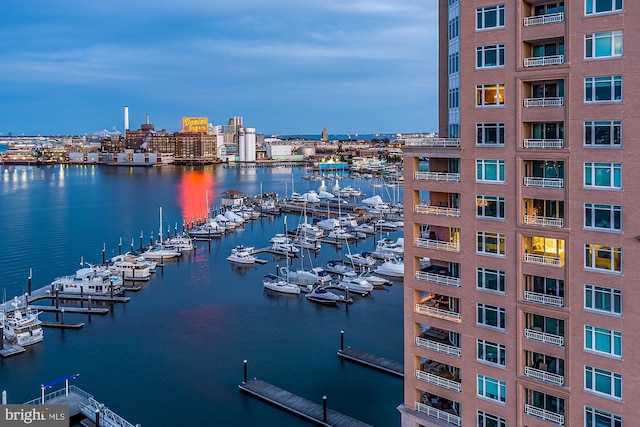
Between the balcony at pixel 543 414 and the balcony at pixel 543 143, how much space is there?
5.73 m

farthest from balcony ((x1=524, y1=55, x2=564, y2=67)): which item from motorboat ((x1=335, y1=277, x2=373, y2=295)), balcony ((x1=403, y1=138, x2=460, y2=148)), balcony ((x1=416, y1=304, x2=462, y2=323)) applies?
motorboat ((x1=335, y1=277, x2=373, y2=295))

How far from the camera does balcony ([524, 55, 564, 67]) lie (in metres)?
12.7

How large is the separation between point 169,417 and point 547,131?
18.6 metres

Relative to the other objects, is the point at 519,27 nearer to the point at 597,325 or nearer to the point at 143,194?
the point at 597,325

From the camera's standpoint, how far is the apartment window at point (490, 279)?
45.2 ft

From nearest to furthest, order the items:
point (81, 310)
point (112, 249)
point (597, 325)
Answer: point (597, 325) < point (81, 310) < point (112, 249)

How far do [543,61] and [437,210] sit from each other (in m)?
4.21

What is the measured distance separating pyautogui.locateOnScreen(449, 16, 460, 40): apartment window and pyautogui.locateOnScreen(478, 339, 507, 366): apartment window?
293 inches

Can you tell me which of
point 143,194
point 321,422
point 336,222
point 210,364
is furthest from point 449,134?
point 143,194

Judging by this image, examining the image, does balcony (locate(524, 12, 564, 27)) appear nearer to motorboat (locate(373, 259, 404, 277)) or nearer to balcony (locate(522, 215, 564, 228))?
balcony (locate(522, 215, 564, 228))

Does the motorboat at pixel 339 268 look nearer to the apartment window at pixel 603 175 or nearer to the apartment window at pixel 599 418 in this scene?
the apartment window at pixel 599 418

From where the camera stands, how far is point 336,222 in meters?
67.6

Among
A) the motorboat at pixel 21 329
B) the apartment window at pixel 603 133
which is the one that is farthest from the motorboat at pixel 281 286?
the apartment window at pixel 603 133

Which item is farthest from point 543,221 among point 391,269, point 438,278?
point 391,269
